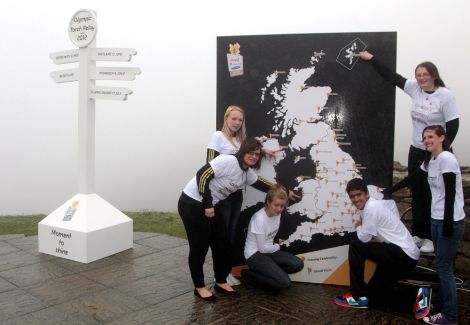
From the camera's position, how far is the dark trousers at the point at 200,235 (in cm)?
339

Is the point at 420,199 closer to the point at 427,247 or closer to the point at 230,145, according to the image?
the point at 427,247

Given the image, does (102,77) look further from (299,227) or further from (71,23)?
(299,227)

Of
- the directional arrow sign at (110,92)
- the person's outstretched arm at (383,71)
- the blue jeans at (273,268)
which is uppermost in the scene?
the person's outstretched arm at (383,71)

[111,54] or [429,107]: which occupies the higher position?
[111,54]

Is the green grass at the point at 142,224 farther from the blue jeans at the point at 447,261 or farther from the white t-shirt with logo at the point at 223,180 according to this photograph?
the blue jeans at the point at 447,261

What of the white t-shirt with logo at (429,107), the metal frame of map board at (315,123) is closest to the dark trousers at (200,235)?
the metal frame of map board at (315,123)

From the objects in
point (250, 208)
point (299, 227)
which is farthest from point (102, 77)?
point (299, 227)

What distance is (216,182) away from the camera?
3.50 metres

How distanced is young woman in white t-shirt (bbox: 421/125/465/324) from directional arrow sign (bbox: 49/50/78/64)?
3.85 m

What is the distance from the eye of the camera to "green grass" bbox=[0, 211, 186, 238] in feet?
20.4

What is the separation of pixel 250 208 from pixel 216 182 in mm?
644

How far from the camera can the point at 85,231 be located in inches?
177

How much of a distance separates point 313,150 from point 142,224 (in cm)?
382

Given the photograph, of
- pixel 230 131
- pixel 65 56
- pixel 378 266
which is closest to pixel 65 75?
pixel 65 56
